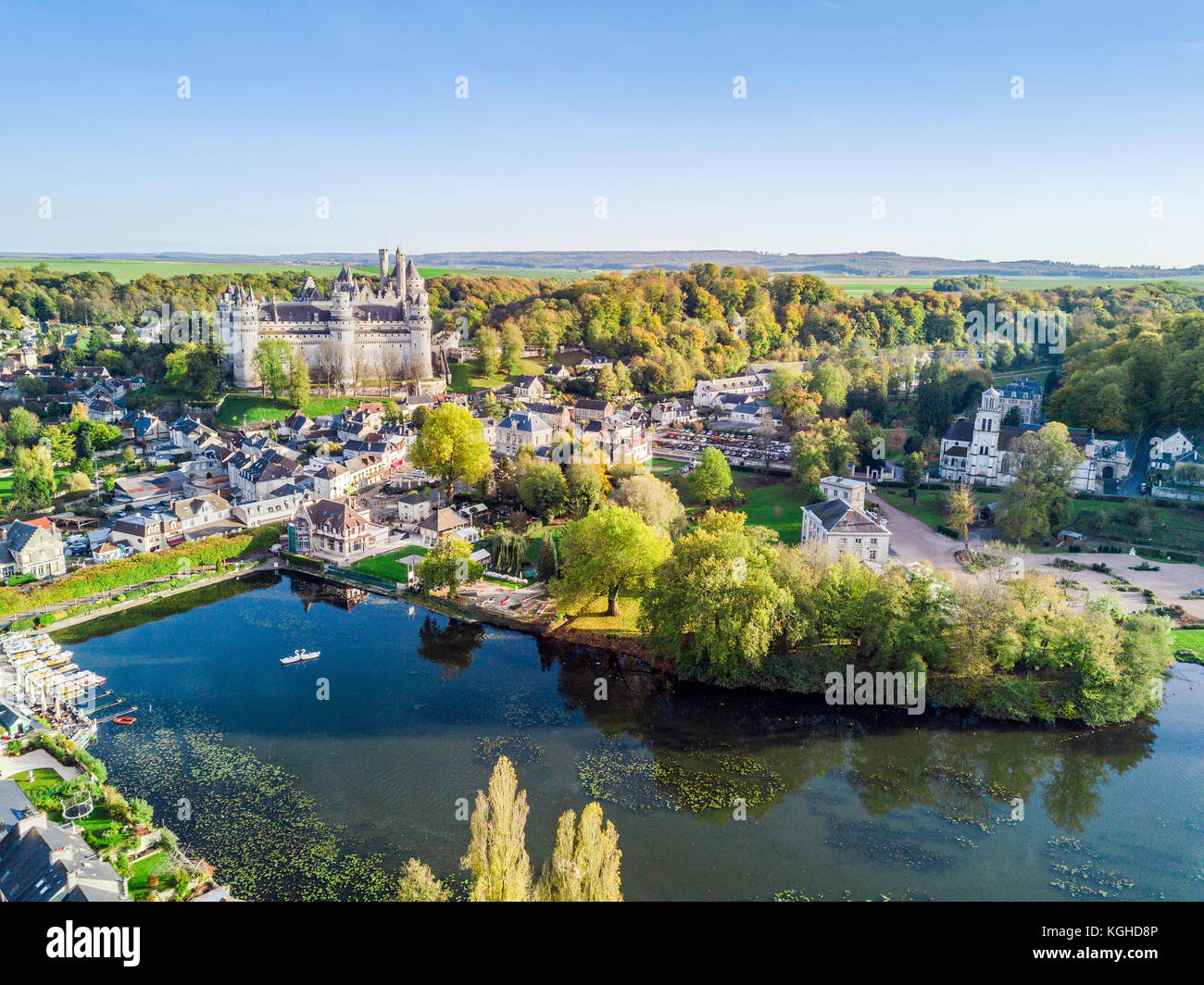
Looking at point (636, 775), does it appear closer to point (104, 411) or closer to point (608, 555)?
point (608, 555)

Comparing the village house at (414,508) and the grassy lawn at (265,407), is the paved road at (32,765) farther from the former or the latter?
the grassy lawn at (265,407)

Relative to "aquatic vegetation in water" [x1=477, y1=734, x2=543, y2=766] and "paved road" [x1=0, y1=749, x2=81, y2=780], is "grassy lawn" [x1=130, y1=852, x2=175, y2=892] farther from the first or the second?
"aquatic vegetation in water" [x1=477, y1=734, x2=543, y2=766]

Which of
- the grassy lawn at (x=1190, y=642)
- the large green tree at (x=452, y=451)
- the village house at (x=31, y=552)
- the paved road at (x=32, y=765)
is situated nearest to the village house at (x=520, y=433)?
the large green tree at (x=452, y=451)

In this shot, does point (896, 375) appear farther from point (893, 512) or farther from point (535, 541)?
point (535, 541)

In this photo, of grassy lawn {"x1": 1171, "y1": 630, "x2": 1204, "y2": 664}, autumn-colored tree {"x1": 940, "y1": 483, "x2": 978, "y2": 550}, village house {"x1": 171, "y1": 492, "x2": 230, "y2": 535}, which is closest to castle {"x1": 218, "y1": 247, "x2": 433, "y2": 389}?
village house {"x1": 171, "y1": 492, "x2": 230, "y2": 535}
